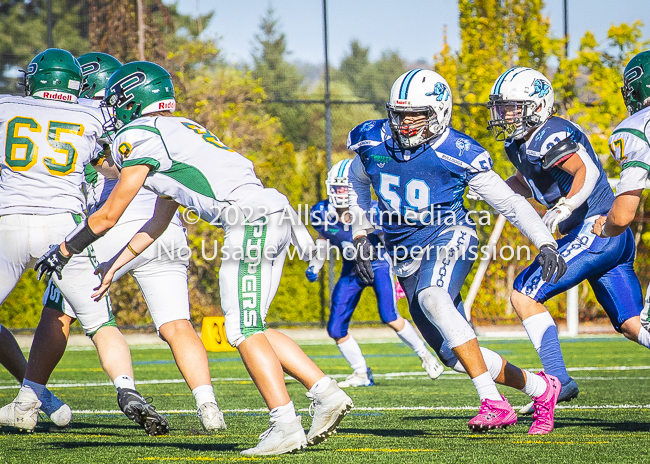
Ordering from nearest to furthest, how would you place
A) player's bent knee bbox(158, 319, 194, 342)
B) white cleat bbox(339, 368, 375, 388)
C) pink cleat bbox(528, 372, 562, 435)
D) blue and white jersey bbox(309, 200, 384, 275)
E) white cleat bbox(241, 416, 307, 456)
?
white cleat bbox(241, 416, 307, 456) → pink cleat bbox(528, 372, 562, 435) → player's bent knee bbox(158, 319, 194, 342) → white cleat bbox(339, 368, 375, 388) → blue and white jersey bbox(309, 200, 384, 275)

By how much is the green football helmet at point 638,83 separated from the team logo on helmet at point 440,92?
94 cm

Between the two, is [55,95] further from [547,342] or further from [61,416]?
[547,342]

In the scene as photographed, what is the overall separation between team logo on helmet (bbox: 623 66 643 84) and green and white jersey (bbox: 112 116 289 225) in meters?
1.95

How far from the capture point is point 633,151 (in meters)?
4.12

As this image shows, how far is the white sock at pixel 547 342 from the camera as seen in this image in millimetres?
4922

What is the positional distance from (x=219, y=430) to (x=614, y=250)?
238 cm

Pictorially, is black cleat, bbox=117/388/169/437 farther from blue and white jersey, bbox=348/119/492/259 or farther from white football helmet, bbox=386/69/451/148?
white football helmet, bbox=386/69/451/148

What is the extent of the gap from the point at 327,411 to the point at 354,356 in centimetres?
381

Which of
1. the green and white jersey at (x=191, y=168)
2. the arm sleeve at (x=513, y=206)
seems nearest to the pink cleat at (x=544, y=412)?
the arm sleeve at (x=513, y=206)

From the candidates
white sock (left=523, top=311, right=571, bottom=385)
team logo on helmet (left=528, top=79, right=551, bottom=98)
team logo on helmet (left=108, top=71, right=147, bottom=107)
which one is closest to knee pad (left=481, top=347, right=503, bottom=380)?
white sock (left=523, top=311, right=571, bottom=385)

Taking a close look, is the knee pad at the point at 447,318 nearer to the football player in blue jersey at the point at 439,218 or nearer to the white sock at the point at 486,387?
the football player in blue jersey at the point at 439,218

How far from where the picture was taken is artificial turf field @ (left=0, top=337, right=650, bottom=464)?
3824 millimetres

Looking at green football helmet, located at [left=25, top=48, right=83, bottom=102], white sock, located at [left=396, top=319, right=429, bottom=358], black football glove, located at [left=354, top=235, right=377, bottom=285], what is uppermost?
green football helmet, located at [left=25, top=48, right=83, bottom=102]

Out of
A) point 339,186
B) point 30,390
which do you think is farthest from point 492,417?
point 339,186
